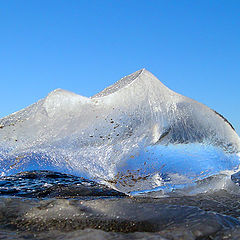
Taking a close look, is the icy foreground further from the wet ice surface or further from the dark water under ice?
the dark water under ice

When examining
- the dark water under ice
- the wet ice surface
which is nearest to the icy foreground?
the wet ice surface

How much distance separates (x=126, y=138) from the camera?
4.48 meters

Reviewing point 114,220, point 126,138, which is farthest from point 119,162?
point 114,220

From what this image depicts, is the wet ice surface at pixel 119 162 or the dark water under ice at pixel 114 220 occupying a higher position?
the wet ice surface at pixel 119 162

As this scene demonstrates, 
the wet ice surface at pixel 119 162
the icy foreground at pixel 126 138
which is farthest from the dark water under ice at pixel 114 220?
the icy foreground at pixel 126 138

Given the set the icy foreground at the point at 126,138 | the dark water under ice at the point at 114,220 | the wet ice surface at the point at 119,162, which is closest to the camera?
the dark water under ice at the point at 114,220

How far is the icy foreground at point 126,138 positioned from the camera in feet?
13.2

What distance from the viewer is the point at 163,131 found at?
4.64 metres

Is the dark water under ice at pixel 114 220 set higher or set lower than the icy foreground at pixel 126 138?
lower

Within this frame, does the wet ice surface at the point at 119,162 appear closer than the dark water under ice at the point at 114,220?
No

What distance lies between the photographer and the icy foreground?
4.04m

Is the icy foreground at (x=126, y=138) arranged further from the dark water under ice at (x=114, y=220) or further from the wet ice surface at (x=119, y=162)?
the dark water under ice at (x=114, y=220)

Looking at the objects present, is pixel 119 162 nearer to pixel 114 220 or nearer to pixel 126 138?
pixel 126 138

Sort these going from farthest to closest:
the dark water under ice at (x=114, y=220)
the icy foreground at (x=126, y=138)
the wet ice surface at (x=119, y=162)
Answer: the icy foreground at (x=126, y=138)
the wet ice surface at (x=119, y=162)
the dark water under ice at (x=114, y=220)
